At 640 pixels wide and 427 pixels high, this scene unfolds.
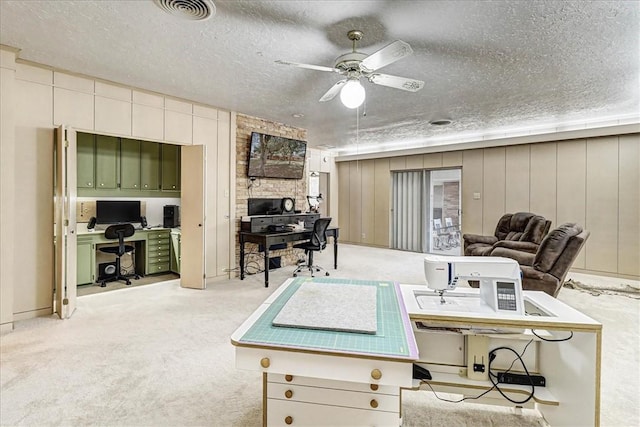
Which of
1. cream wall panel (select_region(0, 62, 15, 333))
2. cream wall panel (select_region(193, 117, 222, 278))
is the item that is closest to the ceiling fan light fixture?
cream wall panel (select_region(193, 117, 222, 278))

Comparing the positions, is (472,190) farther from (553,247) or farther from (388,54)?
(388,54)

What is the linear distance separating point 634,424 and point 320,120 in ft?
16.3

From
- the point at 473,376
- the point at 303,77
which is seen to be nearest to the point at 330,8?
the point at 303,77

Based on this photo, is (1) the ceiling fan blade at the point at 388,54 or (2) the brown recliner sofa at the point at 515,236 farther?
(2) the brown recliner sofa at the point at 515,236

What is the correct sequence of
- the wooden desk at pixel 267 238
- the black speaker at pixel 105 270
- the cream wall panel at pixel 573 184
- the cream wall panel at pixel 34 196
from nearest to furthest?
the cream wall panel at pixel 34 196
the wooden desk at pixel 267 238
the black speaker at pixel 105 270
the cream wall panel at pixel 573 184

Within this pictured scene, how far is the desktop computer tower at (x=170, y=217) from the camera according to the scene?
5.49m

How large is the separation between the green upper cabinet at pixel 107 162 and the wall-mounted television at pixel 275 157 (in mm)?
1979

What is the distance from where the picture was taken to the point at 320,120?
5496 millimetres

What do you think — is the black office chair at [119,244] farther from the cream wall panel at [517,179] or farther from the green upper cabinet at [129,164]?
the cream wall panel at [517,179]

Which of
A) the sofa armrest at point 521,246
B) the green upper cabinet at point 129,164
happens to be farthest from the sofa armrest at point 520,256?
the green upper cabinet at point 129,164

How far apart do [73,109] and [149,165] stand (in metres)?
1.73

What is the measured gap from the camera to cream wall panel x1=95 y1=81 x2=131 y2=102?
3.68 m

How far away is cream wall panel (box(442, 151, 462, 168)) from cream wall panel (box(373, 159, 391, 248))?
143 centimetres

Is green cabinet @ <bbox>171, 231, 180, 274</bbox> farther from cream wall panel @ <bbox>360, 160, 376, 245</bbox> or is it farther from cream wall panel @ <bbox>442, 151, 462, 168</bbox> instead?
cream wall panel @ <bbox>442, 151, 462, 168</bbox>
